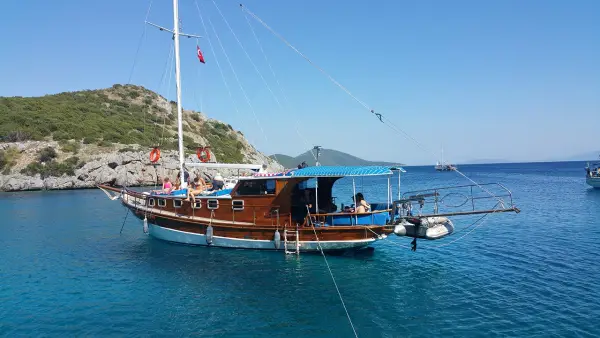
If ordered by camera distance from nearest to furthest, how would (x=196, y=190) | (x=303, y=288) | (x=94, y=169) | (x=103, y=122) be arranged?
(x=303, y=288) < (x=196, y=190) < (x=94, y=169) < (x=103, y=122)

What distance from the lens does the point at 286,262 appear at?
1769cm

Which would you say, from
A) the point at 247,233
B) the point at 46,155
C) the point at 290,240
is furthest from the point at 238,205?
the point at 46,155

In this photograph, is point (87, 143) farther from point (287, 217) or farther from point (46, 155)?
point (287, 217)

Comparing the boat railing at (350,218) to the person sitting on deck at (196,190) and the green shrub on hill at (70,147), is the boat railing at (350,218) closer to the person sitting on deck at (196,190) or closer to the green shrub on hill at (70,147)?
the person sitting on deck at (196,190)

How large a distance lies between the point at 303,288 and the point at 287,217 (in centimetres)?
515

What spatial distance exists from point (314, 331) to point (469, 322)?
4675 millimetres

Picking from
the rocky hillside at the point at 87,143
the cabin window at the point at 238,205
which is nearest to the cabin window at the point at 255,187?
the cabin window at the point at 238,205

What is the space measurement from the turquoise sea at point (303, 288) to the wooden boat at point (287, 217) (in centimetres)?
86

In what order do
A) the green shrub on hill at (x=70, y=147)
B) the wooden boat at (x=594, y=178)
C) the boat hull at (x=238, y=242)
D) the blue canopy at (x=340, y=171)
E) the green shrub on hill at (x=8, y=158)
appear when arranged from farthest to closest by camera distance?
the green shrub on hill at (x=70, y=147) → the green shrub on hill at (x=8, y=158) → the wooden boat at (x=594, y=178) → the boat hull at (x=238, y=242) → the blue canopy at (x=340, y=171)

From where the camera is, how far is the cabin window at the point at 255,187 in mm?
19172

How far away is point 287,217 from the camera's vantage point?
62.3 ft

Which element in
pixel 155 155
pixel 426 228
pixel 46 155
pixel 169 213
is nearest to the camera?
pixel 426 228

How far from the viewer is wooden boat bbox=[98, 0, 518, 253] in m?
17.3

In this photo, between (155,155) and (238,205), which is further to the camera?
(155,155)
